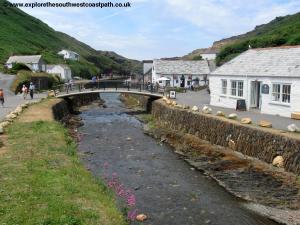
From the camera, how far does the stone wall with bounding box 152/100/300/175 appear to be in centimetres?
2138

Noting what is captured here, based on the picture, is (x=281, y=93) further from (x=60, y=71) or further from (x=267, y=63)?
(x=60, y=71)

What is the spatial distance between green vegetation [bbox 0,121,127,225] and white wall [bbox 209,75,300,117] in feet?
53.2

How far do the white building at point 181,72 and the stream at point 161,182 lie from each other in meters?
39.6

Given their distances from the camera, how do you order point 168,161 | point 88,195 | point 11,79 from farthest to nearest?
point 11,79 < point 168,161 < point 88,195

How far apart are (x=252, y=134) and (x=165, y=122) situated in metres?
17.2

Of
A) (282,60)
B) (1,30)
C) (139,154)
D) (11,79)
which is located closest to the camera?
(139,154)

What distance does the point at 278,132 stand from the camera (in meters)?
23.2

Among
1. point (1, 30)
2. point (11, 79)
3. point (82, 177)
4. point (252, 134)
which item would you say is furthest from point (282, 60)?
point (1, 30)

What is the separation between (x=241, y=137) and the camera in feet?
85.0

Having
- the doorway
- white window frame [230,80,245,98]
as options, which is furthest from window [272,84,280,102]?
white window frame [230,80,245,98]

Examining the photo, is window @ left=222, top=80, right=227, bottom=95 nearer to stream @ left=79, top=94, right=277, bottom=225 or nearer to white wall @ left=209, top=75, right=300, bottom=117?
white wall @ left=209, top=75, right=300, bottom=117

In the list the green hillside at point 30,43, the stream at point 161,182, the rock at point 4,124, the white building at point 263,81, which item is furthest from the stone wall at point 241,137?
the green hillside at point 30,43

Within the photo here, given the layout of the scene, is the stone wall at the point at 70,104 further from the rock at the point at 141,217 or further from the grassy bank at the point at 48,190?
the rock at the point at 141,217

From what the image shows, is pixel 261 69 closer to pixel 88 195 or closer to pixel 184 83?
pixel 88 195
